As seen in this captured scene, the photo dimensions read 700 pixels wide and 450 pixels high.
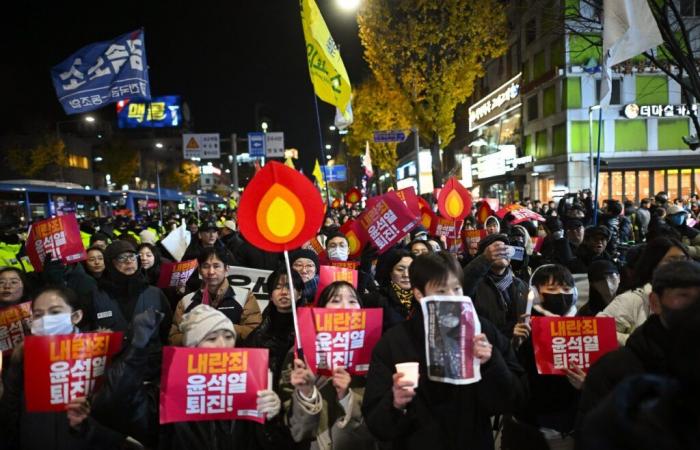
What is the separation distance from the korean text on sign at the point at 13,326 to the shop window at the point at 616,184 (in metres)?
31.9

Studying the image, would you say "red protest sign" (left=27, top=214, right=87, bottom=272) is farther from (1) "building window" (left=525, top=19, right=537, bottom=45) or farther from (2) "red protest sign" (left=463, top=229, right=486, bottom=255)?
(1) "building window" (left=525, top=19, right=537, bottom=45)

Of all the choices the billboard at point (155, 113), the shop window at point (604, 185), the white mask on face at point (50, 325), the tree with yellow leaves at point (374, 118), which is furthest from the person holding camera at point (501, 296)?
the billboard at point (155, 113)

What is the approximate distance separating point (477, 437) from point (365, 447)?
125 centimetres

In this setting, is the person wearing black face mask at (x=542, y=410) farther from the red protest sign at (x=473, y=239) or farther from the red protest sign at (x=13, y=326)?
the red protest sign at (x=473, y=239)

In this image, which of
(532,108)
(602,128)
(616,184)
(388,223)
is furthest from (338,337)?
(532,108)

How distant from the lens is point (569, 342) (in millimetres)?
2881

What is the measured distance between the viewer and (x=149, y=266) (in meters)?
7.13

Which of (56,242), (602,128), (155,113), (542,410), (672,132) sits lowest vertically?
(542,410)

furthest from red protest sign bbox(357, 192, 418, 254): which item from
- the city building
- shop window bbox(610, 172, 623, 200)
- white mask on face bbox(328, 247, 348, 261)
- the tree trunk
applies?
shop window bbox(610, 172, 623, 200)

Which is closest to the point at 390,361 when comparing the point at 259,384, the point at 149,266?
the point at 259,384

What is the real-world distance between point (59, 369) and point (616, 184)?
32775mm

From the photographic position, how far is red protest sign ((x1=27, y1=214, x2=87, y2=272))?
6.37m

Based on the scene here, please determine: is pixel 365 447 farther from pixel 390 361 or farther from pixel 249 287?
pixel 249 287

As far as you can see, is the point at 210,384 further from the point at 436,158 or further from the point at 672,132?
the point at 672,132
